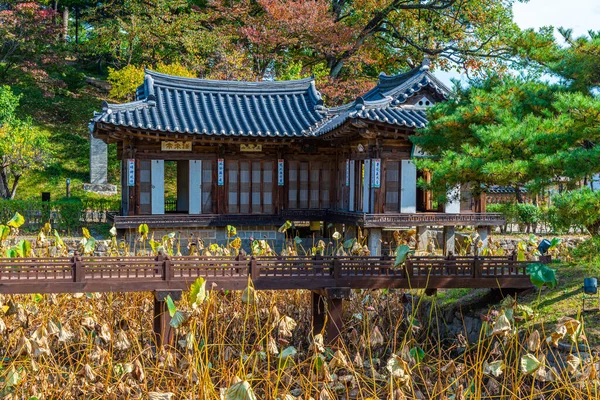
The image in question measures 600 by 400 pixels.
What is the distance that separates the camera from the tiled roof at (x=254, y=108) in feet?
50.1

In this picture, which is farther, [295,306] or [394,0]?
[394,0]

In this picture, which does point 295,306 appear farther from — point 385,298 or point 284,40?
point 284,40

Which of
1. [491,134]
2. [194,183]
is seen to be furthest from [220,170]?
[491,134]

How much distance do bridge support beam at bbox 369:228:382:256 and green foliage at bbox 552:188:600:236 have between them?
7.53 m

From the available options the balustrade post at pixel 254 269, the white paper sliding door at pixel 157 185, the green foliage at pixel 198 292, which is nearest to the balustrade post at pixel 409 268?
the balustrade post at pixel 254 269

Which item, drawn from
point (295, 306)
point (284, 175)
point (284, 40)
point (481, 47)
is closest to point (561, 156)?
point (295, 306)

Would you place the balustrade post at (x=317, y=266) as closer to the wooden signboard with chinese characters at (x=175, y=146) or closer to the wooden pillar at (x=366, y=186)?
the wooden pillar at (x=366, y=186)

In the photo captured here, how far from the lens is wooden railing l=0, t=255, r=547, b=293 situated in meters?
9.15

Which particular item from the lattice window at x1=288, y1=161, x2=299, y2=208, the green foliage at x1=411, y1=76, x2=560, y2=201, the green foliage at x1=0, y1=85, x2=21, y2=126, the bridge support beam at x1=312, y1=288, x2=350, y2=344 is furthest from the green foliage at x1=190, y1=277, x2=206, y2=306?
the green foliage at x1=0, y1=85, x2=21, y2=126

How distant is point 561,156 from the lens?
8.04 m

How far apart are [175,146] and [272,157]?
2458 mm

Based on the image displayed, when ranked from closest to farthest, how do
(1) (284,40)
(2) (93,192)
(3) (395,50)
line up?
(1) (284,40) < (2) (93,192) < (3) (395,50)

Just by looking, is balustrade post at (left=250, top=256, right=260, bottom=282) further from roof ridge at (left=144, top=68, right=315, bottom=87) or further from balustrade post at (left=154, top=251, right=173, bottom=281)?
roof ridge at (left=144, top=68, right=315, bottom=87)

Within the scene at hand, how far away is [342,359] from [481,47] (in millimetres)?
23766
